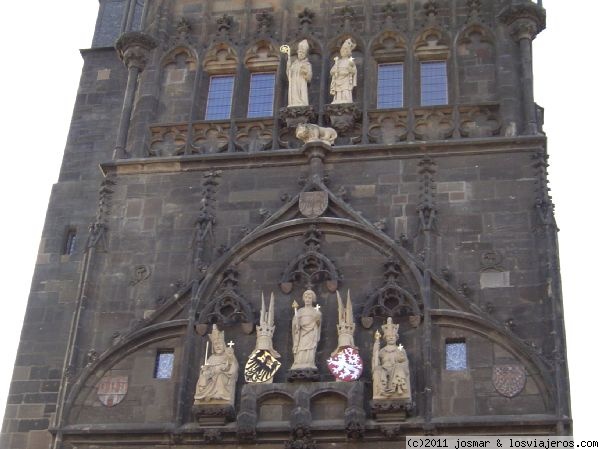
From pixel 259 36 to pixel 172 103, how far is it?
7.09 feet

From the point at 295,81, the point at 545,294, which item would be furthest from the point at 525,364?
the point at 295,81

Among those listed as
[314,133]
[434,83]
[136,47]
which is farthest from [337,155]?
[136,47]

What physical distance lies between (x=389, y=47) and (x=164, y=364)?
7604mm

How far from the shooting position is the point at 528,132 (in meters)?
20.3

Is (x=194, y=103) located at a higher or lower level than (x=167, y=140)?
higher

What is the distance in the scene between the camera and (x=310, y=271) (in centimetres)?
1928

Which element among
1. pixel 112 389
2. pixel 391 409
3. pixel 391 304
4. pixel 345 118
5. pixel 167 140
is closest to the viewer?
pixel 391 409

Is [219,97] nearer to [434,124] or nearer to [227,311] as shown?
[434,124]

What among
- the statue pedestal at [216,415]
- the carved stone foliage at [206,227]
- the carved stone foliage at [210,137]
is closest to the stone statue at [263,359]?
the statue pedestal at [216,415]

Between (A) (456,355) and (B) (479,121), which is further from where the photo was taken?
(B) (479,121)

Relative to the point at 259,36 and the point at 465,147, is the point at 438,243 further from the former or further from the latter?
the point at 259,36

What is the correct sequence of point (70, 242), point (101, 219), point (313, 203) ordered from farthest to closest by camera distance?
point (70, 242), point (101, 219), point (313, 203)

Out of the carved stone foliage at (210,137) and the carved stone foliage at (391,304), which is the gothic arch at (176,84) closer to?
the carved stone foliage at (210,137)

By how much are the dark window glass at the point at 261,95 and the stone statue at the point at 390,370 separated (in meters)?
5.64
